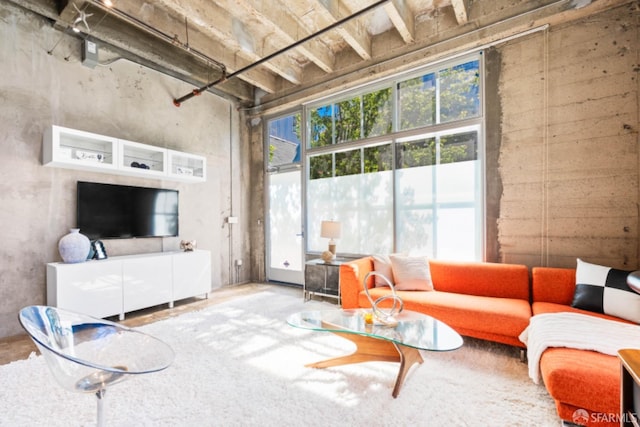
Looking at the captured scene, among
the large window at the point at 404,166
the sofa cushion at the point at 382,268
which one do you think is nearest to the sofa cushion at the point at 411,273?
the sofa cushion at the point at 382,268

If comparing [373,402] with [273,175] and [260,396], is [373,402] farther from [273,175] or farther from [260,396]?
[273,175]

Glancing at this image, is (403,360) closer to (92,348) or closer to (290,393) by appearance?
(290,393)

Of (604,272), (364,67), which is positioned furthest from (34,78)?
(604,272)

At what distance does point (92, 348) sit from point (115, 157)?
2.91 m

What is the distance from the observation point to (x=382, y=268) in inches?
137

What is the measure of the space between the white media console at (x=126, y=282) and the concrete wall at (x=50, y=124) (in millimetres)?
368

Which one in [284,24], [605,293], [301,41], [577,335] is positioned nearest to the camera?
[577,335]

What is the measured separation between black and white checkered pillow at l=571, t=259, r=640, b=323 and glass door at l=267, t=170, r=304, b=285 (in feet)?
12.2

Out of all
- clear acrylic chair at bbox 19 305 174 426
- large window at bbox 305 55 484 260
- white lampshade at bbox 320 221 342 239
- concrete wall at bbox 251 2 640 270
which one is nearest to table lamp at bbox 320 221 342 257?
white lampshade at bbox 320 221 342 239

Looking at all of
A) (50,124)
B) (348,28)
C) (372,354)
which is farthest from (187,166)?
(372,354)

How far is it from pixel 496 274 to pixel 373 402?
202 centimetres

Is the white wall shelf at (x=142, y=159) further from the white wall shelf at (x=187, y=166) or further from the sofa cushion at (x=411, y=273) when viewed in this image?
the sofa cushion at (x=411, y=273)

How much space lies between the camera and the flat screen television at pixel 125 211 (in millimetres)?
3590

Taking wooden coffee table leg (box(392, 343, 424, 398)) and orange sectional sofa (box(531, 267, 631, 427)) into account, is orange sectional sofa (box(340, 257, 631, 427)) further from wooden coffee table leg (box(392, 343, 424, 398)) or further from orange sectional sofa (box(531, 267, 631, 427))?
wooden coffee table leg (box(392, 343, 424, 398))
